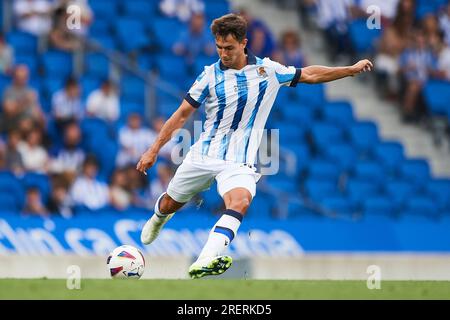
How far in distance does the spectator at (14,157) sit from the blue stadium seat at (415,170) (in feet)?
21.2

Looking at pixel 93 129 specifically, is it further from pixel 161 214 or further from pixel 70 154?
pixel 161 214

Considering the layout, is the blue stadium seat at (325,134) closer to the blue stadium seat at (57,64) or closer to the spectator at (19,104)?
the blue stadium seat at (57,64)

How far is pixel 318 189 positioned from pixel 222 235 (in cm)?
817

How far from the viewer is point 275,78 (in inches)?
411

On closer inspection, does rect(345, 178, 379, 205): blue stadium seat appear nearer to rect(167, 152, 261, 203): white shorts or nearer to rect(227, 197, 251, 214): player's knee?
rect(167, 152, 261, 203): white shorts

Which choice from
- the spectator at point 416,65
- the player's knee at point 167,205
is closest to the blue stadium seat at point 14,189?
the player's knee at point 167,205

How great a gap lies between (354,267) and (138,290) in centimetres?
672

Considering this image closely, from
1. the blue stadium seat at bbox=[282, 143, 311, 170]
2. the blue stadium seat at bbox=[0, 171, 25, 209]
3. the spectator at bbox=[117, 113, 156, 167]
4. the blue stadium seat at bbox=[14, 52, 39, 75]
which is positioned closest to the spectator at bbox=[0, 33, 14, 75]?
the blue stadium seat at bbox=[14, 52, 39, 75]

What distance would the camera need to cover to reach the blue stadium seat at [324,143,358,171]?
18.5 meters

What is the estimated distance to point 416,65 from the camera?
1992 cm

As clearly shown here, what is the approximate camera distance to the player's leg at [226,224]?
926cm

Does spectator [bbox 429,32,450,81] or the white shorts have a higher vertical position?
spectator [bbox 429,32,450,81]

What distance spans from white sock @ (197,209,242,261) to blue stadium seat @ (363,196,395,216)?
814 centimetres
